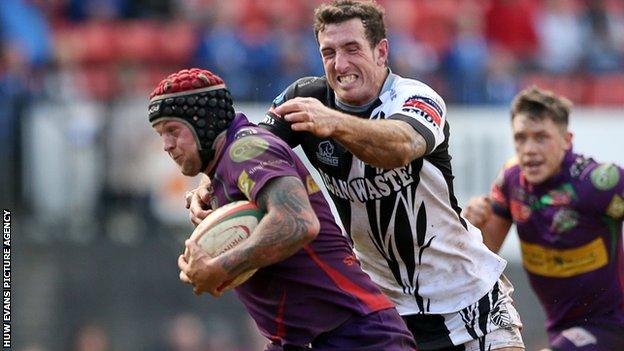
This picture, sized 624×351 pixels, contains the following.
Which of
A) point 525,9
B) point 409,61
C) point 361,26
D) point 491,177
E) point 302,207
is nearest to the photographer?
point 302,207

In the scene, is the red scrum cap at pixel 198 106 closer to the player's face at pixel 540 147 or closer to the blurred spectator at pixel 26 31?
the player's face at pixel 540 147

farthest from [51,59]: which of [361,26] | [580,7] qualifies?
[361,26]

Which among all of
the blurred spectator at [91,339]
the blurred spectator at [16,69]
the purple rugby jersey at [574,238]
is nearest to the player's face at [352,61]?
the purple rugby jersey at [574,238]

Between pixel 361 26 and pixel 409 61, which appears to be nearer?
pixel 361 26

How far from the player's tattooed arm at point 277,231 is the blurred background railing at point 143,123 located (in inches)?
310

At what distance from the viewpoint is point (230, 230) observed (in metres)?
6.09

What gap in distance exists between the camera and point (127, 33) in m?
16.2

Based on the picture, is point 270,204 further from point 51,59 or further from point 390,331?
point 51,59

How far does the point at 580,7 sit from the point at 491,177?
16.1 ft

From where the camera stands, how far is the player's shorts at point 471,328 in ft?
24.1

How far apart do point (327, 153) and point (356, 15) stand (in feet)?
2.40

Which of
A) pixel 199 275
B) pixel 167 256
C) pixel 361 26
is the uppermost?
pixel 361 26

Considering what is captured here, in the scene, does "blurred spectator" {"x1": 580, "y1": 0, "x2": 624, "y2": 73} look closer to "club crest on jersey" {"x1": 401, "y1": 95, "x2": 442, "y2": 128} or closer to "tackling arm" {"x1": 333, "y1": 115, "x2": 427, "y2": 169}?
"club crest on jersey" {"x1": 401, "y1": 95, "x2": 442, "y2": 128}

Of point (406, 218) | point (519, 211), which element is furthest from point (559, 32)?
point (406, 218)
